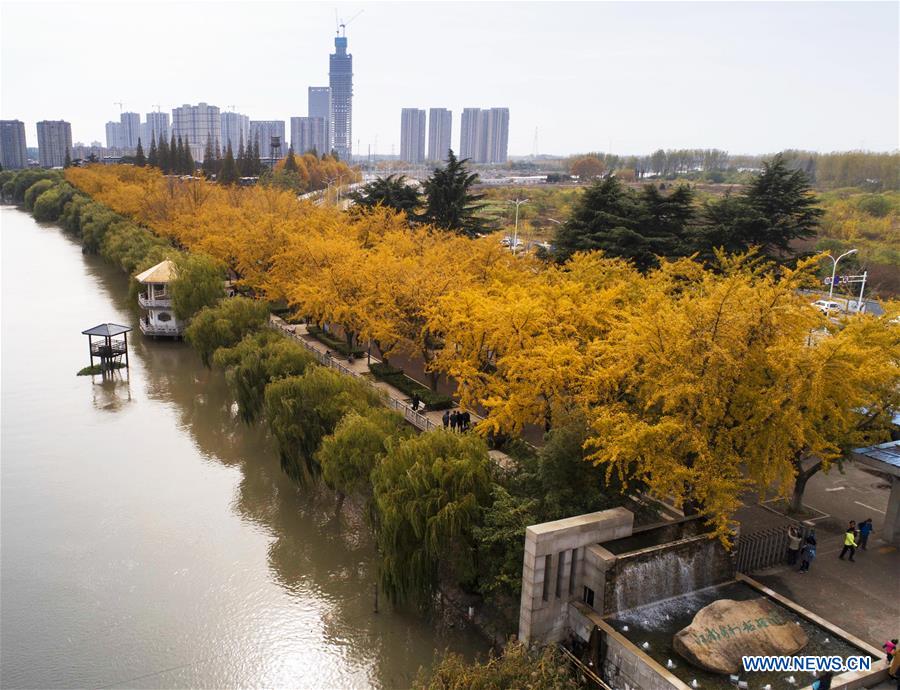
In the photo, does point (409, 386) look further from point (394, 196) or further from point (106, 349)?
point (394, 196)

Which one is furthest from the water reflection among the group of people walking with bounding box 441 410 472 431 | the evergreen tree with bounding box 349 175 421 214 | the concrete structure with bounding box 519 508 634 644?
the evergreen tree with bounding box 349 175 421 214

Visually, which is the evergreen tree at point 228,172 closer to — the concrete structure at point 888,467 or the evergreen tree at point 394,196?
the evergreen tree at point 394,196

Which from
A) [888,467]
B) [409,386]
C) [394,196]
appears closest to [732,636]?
[888,467]

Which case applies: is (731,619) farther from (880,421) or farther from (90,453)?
(90,453)

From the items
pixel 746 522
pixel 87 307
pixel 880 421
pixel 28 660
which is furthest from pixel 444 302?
pixel 87 307

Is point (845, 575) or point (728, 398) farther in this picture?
point (845, 575)

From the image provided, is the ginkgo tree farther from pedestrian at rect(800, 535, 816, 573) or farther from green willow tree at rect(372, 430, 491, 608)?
green willow tree at rect(372, 430, 491, 608)

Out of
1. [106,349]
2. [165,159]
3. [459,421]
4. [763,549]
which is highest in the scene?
[165,159]
